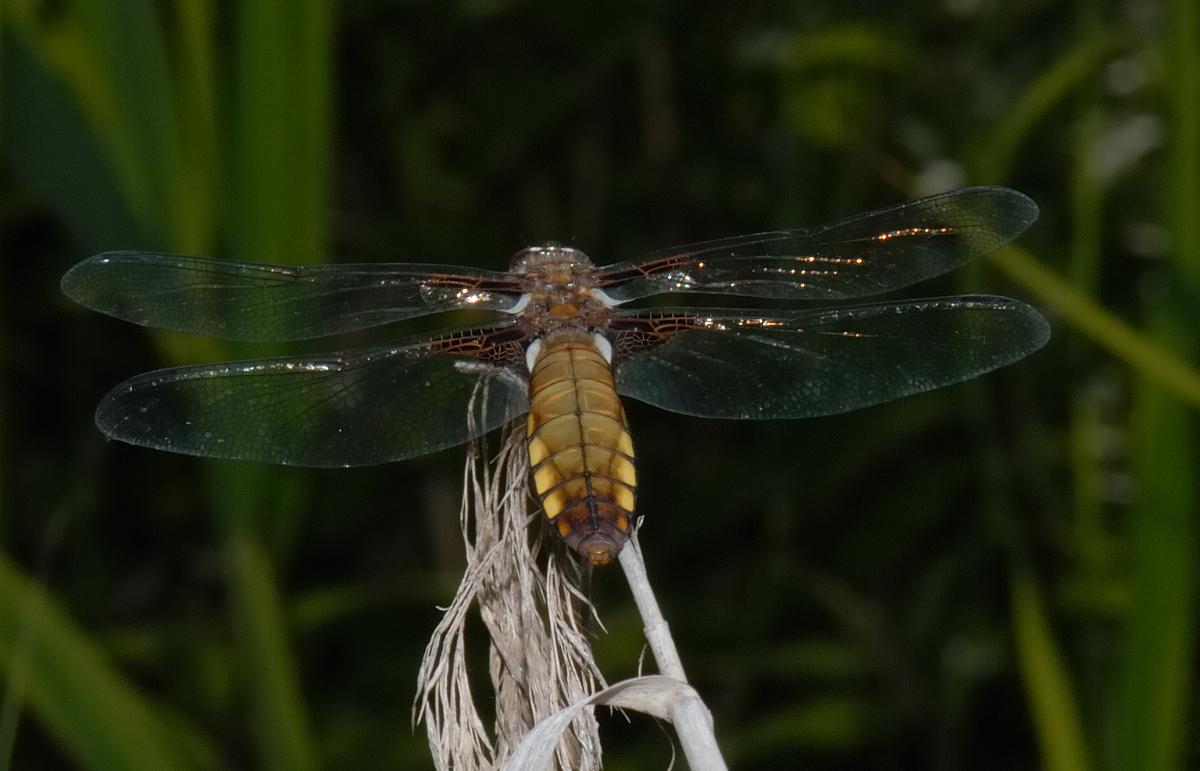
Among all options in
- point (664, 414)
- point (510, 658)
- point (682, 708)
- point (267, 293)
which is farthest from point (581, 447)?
point (664, 414)

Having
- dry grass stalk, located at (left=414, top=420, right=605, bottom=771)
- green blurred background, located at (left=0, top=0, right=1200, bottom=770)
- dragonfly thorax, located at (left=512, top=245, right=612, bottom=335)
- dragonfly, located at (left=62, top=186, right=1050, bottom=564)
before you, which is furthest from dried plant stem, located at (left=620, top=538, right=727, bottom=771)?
green blurred background, located at (left=0, top=0, right=1200, bottom=770)

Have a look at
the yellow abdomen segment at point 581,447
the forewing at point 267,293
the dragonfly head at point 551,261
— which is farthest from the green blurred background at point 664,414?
the yellow abdomen segment at point 581,447

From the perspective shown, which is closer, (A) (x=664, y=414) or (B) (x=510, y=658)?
(B) (x=510, y=658)

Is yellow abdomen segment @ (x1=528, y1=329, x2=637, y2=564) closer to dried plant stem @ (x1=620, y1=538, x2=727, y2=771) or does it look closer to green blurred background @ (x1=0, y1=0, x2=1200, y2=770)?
dried plant stem @ (x1=620, y1=538, x2=727, y2=771)

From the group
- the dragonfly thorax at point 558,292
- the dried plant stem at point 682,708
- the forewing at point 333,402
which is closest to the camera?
the dried plant stem at point 682,708

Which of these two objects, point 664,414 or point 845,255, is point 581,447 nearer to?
point 845,255

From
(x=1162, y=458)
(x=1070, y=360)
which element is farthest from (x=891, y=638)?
Result: (x=1162, y=458)

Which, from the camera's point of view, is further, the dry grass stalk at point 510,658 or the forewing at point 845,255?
the forewing at point 845,255

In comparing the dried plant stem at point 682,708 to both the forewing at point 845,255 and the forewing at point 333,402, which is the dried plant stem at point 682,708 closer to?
the forewing at point 333,402
